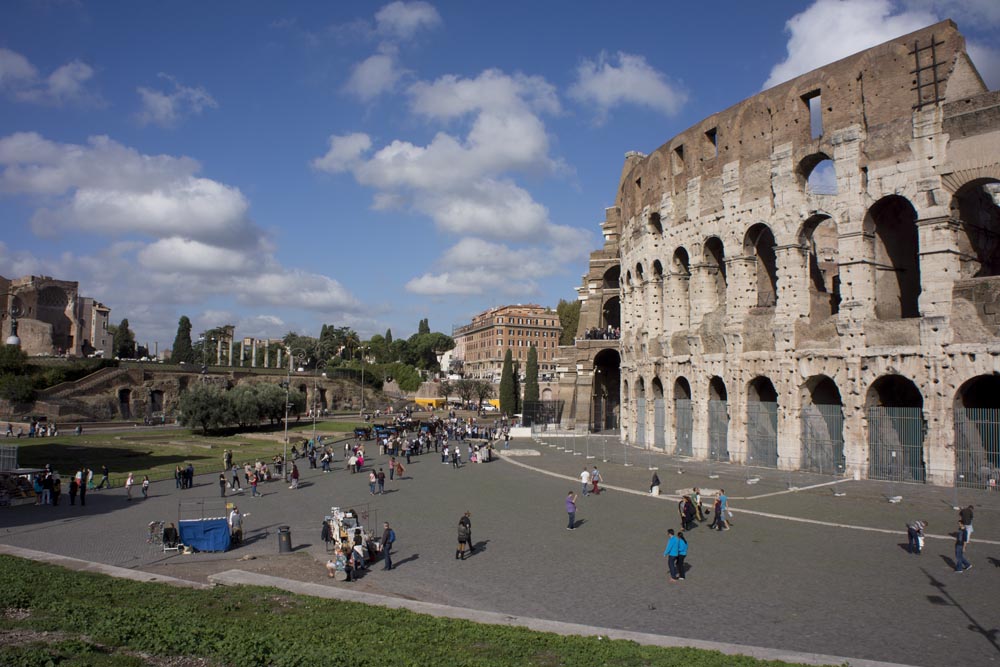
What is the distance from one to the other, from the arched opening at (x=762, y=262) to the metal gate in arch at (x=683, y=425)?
22.5 ft

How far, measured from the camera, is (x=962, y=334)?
23.8 metres

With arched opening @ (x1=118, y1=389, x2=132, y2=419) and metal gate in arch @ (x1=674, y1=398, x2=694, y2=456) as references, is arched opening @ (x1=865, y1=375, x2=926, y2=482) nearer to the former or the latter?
metal gate in arch @ (x1=674, y1=398, x2=694, y2=456)

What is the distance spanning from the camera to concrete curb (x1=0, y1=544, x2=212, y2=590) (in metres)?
13.4

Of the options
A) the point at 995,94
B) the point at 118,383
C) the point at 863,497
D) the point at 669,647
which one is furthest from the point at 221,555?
the point at 118,383

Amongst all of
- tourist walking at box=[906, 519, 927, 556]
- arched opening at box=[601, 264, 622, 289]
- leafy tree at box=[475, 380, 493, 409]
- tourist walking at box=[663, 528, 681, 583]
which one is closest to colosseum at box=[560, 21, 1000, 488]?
tourist walking at box=[906, 519, 927, 556]

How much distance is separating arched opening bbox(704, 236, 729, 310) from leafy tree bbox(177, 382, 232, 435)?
37.9m

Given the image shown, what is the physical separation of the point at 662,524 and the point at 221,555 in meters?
11.9

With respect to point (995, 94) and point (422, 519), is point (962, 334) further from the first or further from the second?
point (422, 519)

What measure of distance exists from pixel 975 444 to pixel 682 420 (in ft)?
49.1

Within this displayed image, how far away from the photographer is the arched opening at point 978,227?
2534 cm

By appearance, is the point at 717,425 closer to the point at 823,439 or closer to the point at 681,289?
the point at 823,439

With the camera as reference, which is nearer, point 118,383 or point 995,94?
point 995,94

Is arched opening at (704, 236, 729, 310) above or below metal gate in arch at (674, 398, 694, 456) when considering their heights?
above

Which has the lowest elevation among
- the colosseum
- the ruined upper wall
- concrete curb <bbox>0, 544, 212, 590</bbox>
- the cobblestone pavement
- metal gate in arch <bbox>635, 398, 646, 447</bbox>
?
the cobblestone pavement
